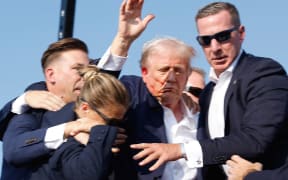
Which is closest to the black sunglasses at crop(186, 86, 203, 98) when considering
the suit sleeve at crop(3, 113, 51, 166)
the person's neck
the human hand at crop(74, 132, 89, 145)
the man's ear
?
the person's neck

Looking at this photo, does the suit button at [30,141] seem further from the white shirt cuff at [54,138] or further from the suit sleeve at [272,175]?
the suit sleeve at [272,175]

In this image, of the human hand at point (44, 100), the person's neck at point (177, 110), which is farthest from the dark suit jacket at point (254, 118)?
the human hand at point (44, 100)

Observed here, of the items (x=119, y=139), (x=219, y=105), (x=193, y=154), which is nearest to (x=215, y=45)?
(x=219, y=105)

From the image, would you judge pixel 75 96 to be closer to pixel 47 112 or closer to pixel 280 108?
pixel 47 112

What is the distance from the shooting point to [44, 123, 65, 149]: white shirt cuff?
4.98 meters

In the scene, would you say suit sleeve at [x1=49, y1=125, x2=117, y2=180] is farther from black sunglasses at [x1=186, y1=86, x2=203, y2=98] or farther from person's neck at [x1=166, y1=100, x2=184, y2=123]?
black sunglasses at [x1=186, y1=86, x2=203, y2=98]

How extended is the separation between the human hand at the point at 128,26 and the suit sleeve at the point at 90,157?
829mm

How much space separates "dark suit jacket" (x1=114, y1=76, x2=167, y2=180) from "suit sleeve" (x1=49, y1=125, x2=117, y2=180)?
0.52 metres

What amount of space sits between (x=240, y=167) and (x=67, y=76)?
1.38m

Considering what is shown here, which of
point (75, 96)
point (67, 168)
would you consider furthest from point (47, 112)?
point (67, 168)

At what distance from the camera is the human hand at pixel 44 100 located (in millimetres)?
5312

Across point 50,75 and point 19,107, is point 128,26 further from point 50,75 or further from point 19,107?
point 19,107

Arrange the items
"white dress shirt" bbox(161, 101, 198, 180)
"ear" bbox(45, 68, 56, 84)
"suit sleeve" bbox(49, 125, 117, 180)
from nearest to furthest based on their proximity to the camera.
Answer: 1. "suit sleeve" bbox(49, 125, 117, 180)
2. "white dress shirt" bbox(161, 101, 198, 180)
3. "ear" bbox(45, 68, 56, 84)

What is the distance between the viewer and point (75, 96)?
5520mm
